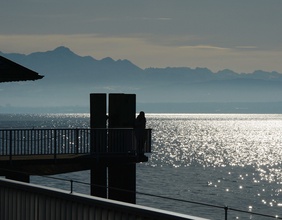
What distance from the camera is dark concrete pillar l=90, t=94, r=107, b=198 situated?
2702 centimetres

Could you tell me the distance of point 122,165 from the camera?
2705cm

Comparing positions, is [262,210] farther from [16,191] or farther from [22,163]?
[16,191]

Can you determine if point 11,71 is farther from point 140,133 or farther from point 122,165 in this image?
point 140,133

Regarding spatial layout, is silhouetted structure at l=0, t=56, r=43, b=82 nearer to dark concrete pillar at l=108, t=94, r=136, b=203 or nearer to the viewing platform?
the viewing platform

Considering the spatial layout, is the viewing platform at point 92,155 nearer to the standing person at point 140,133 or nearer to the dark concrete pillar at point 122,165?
the standing person at point 140,133

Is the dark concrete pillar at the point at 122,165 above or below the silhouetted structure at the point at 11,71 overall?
below

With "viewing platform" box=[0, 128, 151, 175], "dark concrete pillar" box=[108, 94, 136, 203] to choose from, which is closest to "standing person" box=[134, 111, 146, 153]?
"viewing platform" box=[0, 128, 151, 175]

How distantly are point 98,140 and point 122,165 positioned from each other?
1463mm

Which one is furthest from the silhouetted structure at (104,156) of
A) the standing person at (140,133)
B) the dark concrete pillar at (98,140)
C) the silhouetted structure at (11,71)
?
the silhouetted structure at (11,71)

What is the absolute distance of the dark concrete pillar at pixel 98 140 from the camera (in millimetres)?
27016

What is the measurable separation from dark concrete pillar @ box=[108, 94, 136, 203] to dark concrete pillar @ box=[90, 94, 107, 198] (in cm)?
26

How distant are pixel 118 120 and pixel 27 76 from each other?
4.59 meters

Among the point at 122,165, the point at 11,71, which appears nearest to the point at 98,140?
the point at 122,165

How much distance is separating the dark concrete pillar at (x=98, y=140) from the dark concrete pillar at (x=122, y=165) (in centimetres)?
26
